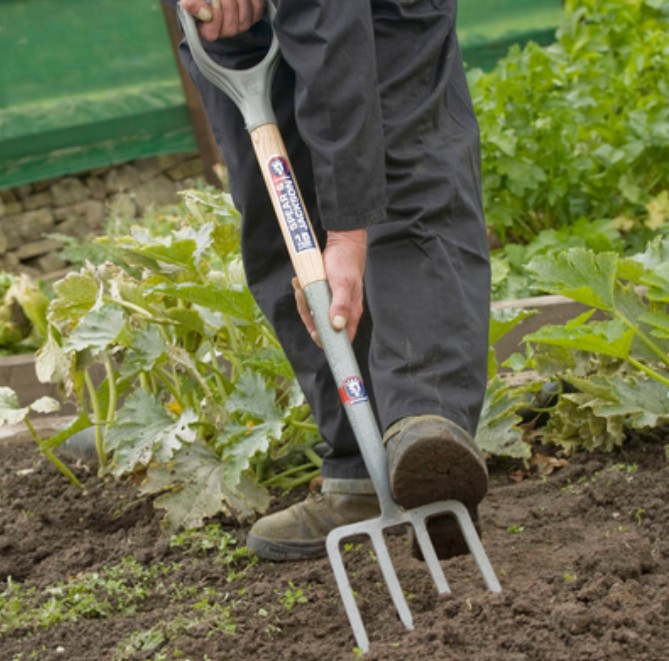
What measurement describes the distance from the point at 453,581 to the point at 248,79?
3.36 feet

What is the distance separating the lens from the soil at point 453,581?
81.2 inches

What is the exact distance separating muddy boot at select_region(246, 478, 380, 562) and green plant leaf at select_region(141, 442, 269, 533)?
163mm

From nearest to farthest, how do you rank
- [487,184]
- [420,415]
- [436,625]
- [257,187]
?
[436,625]
[420,415]
[257,187]
[487,184]

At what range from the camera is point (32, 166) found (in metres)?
6.01

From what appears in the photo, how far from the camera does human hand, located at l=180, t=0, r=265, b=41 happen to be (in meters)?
2.41

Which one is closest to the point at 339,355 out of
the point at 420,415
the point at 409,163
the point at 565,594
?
the point at 420,415

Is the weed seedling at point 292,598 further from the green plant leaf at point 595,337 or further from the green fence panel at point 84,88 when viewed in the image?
the green fence panel at point 84,88

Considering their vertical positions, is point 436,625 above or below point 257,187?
below

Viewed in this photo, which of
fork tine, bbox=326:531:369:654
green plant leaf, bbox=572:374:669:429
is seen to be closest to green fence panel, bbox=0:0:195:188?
green plant leaf, bbox=572:374:669:429

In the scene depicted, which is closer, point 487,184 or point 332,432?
point 332,432

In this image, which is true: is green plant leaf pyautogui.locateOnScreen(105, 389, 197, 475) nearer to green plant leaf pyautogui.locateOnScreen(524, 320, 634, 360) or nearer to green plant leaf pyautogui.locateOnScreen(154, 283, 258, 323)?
green plant leaf pyautogui.locateOnScreen(154, 283, 258, 323)

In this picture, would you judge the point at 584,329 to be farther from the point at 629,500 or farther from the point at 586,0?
the point at 586,0

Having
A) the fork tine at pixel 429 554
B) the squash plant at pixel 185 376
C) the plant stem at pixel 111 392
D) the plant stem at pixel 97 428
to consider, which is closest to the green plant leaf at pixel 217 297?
the squash plant at pixel 185 376

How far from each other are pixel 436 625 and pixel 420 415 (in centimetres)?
37
